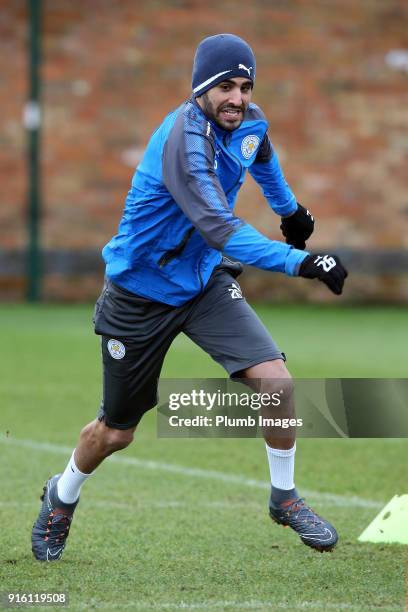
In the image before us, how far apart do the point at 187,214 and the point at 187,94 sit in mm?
15262

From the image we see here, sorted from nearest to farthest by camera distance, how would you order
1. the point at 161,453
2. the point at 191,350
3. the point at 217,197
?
the point at 217,197 → the point at 161,453 → the point at 191,350

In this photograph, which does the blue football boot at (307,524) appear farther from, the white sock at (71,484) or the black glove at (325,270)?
the black glove at (325,270)

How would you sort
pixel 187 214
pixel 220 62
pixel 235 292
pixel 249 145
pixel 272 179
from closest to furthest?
pixel 187 214, pixel 220 62, pixel 249 145, pixel 235 292, pixel 272 179

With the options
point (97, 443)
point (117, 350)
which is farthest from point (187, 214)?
point (97, 443)

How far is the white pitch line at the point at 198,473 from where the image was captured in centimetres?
801

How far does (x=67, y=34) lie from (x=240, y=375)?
15.3m

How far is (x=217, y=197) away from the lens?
586cm

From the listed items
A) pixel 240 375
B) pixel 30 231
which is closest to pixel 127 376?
pixel 240 375

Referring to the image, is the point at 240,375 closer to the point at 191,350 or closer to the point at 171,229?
the point at 171,229

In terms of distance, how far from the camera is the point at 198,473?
8.90m

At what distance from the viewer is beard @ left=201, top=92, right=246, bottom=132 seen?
605 cm

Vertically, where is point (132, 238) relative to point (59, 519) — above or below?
above

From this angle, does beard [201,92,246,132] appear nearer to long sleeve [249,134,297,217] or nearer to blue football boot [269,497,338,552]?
long sleeve [249,134,297,217]

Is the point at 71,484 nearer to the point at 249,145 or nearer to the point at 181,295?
the point at 181,295
